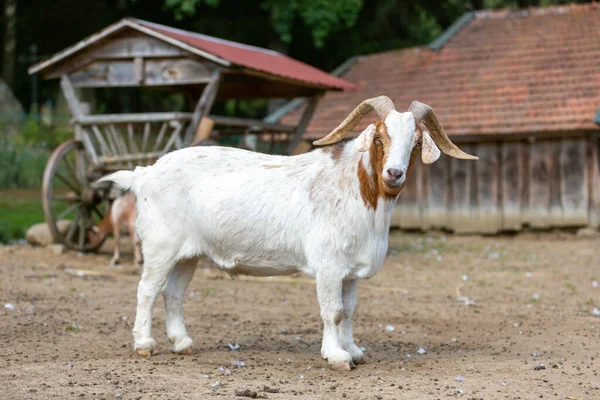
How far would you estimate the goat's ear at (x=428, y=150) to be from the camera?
6.17m

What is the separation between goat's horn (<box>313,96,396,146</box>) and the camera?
6485 millimetres

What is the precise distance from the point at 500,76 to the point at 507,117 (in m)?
1.77

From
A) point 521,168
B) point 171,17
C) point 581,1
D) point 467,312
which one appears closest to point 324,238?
point 467,312

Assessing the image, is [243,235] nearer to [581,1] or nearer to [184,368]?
[184,368]

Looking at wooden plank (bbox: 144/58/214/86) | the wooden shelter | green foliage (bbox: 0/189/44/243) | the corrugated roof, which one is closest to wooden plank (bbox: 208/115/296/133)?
the wooden shelter

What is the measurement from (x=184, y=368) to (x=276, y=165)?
1789 mm

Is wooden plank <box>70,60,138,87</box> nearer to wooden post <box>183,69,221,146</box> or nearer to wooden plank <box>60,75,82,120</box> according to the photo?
wooden plank <box>60,75,82,120</box>

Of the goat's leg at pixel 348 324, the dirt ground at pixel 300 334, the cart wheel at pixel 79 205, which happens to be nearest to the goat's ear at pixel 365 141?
the goat's leg at pixel 348 324

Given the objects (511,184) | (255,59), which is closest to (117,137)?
(255,59)

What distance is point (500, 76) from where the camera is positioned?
63.1 ft

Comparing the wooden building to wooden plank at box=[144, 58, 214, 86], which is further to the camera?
the wooden building

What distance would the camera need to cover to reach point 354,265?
6.51 metres

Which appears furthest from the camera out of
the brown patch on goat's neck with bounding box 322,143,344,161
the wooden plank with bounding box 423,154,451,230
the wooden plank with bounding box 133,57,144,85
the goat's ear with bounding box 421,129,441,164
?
the wooden plank with bounding box 423,154,451,230

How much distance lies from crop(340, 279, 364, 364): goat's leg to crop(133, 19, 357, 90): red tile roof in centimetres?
583
